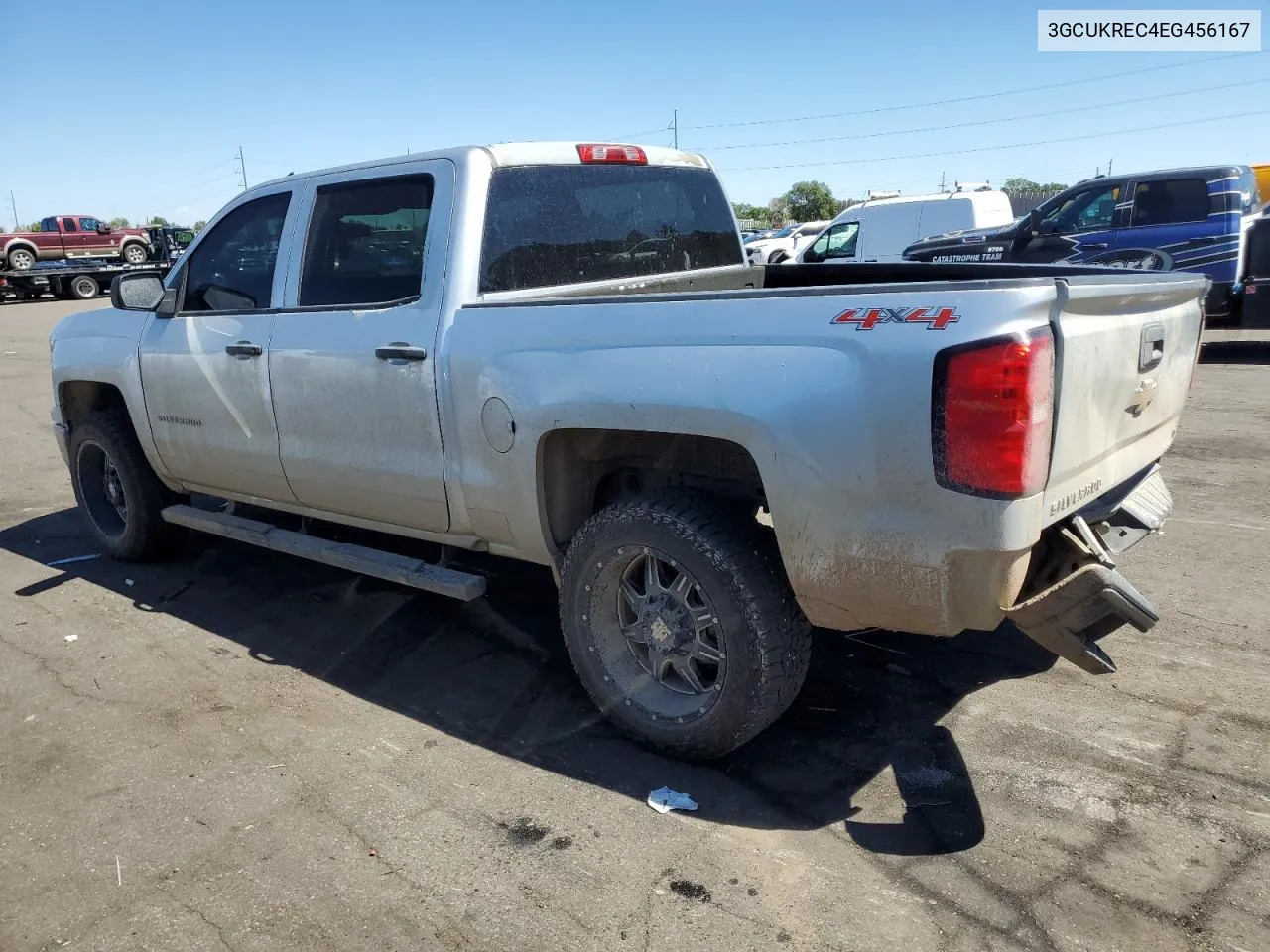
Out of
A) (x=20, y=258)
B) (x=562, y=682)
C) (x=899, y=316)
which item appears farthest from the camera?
(x=20, y=258)

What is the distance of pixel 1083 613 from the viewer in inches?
104

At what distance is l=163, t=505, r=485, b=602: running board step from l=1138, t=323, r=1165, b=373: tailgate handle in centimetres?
243

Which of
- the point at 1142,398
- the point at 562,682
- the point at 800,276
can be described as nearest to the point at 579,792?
the point at 562,682

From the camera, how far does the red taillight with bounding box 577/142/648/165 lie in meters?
4.23

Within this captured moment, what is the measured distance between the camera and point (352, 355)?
12.9 feet

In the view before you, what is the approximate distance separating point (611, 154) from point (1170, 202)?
1020 centimetres

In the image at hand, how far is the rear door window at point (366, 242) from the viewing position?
3.90 m

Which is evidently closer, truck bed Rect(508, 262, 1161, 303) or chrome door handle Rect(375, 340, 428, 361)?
chrome door handle Rect(375, 340, 428, 361)

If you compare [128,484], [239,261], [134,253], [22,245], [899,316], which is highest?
[22,245]

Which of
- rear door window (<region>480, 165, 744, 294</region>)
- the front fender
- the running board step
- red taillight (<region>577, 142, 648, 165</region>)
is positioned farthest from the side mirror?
red taillight (<region>577, 142, 648, 165</region>)

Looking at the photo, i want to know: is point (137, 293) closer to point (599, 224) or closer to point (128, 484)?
point (128, 484)

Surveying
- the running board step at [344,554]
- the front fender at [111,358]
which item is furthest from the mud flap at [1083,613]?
the front fender at [111,358]

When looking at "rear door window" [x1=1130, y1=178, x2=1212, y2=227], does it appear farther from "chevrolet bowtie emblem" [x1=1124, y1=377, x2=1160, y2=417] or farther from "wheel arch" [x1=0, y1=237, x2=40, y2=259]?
"wheel arch" [x1=0, y1=237, x2=40, y2=259]

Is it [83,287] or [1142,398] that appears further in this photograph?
[83,287]
